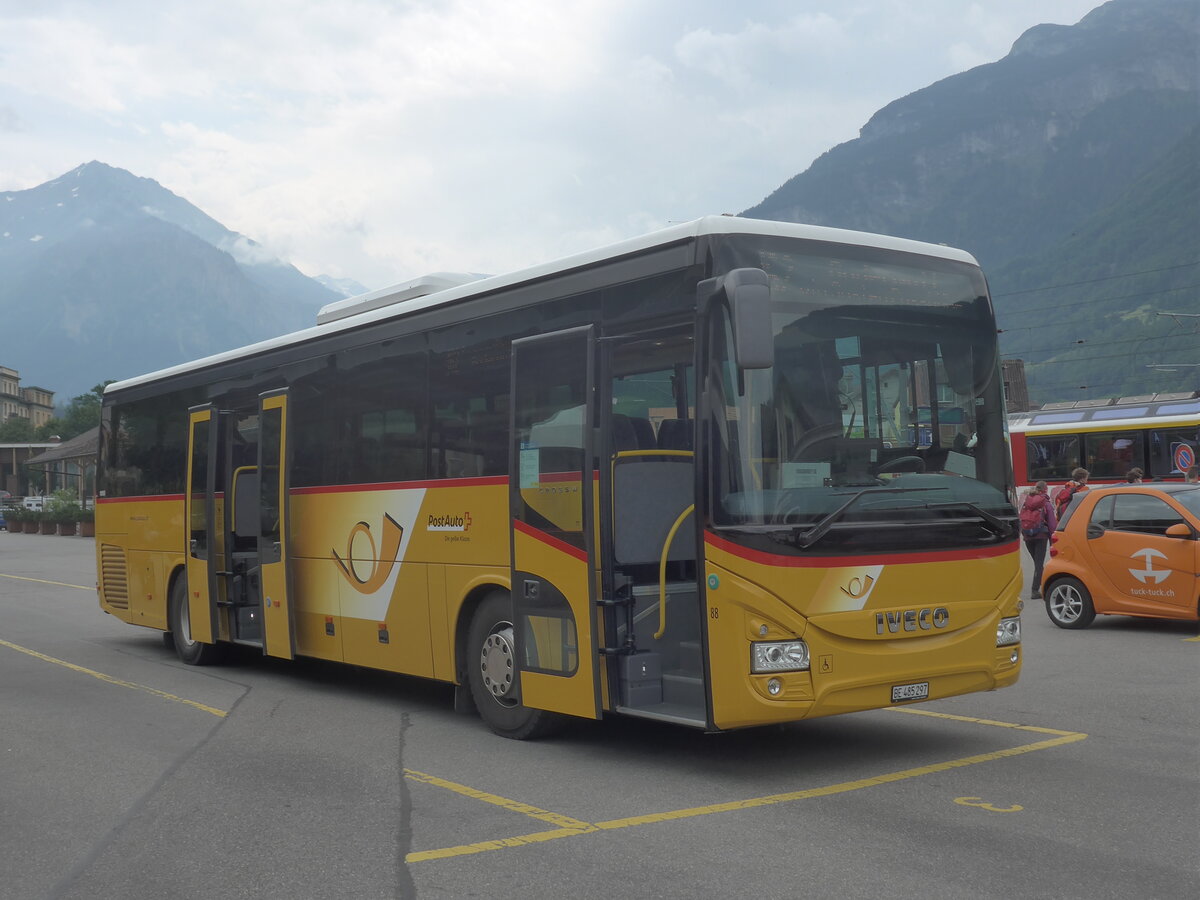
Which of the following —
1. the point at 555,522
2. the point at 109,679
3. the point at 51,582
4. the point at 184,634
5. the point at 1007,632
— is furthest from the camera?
the point at 51,582

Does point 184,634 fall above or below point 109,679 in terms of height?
above

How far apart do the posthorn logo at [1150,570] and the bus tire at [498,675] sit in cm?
816

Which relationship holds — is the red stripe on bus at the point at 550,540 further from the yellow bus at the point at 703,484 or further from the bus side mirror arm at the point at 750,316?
the bus side mirror arm at the point at 750,316

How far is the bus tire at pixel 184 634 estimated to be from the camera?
44.7 ft

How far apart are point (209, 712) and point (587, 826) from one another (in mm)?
5163

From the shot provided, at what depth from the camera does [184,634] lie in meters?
13.8

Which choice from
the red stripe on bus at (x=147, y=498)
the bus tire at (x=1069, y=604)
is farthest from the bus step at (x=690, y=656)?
the bus tire at (x=1069, y=604)

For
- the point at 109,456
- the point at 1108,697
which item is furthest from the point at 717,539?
the point at 109,456

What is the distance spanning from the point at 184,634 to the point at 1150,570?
1037 cm

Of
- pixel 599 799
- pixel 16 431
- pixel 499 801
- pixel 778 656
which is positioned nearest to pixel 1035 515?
pixel 778 656

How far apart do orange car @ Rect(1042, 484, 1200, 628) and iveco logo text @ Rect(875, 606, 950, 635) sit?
711 centimetres

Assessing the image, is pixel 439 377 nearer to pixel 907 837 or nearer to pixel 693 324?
pixel 693 324

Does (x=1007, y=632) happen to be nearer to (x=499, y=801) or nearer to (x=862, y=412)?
(x=862, y=412)

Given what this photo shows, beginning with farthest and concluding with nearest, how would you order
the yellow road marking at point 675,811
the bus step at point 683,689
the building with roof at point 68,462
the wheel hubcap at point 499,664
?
the building with roof at point 68,462
the wheel hubcap at point 499,664
the bus step at point 683,689
the yellow road marking at point 675,811
